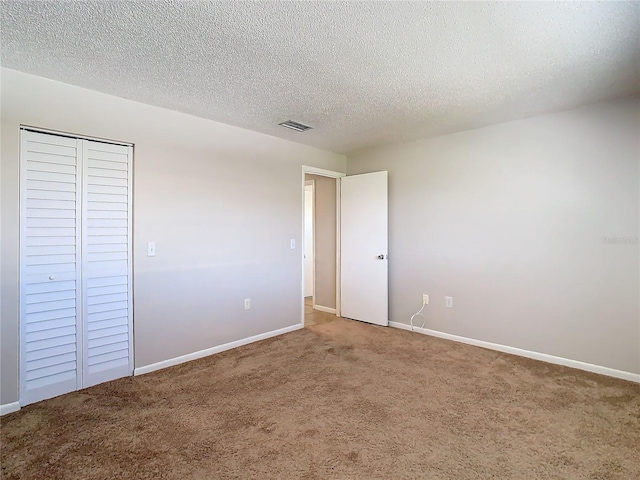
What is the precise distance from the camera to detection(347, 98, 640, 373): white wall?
280 cm

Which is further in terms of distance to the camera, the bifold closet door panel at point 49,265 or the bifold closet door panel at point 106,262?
the bifold closet door panel at point 106,262

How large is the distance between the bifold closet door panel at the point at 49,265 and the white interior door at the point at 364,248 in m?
3.06

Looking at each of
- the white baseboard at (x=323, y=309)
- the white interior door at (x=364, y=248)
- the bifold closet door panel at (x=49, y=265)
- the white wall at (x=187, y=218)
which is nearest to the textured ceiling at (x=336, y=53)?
the white wall at (x=187, y=218)

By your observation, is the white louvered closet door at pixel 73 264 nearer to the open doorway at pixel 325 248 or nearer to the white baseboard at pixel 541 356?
the open doorway at pixel 325 248

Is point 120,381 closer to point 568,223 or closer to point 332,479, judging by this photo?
point 332,479

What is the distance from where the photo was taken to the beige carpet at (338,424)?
1762 millimetres

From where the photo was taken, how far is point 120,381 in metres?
2.77

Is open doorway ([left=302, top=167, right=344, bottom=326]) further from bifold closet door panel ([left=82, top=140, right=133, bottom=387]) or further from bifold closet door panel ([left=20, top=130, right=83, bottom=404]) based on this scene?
bifold closet door panel ([left=20, top=130, right=83, bottom=404])

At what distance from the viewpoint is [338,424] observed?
215cm

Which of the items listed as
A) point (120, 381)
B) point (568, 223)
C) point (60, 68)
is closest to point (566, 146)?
point (568, 223)

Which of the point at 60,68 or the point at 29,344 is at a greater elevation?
the point at 60,68

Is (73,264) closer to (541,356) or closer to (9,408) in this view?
(9,408)

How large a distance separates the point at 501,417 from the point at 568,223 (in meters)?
1.86

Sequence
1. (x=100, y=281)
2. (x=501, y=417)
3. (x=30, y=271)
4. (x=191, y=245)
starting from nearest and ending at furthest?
(x=501, y=417) < (x=30, y=271) < (x=100, y=281) < (x=191, y=245)
